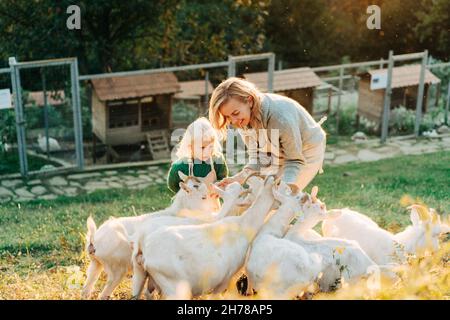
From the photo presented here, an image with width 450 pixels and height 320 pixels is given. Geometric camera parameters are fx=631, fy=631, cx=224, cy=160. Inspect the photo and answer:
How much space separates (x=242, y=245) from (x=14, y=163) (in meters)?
7.31

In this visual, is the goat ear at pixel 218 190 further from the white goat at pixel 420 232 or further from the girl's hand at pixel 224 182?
the white goat at pixel 420 232

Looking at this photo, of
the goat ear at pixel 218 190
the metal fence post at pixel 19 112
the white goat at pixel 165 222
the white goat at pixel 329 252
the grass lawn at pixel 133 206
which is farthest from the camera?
the metal fence post at pixel 19 112

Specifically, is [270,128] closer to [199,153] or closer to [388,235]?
[199,153]

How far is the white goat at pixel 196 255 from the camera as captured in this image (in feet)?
11.8

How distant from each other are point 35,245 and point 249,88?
138 inches

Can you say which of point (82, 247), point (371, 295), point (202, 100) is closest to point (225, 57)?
point (202, 100)

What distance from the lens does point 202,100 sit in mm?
12359

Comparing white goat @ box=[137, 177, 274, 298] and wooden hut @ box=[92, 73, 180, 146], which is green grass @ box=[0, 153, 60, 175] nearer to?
wooden hut @ box=[92, 73, 180, 146]

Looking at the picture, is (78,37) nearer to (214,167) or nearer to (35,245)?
(35,245)

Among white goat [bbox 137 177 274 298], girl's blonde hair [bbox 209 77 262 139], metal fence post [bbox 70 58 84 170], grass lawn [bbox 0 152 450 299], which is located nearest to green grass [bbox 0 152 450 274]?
grass lawn [bbox 0 152 450 299]

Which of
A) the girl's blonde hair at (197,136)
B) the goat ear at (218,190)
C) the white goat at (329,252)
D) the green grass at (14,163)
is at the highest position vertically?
the girl's blonde hair at (197,136)

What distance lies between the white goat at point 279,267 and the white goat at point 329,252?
0.12m

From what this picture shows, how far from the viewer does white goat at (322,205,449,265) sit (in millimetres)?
4441

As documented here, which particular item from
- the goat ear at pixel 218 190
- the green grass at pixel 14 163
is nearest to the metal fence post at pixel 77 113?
the green grass at pixel 14 163
